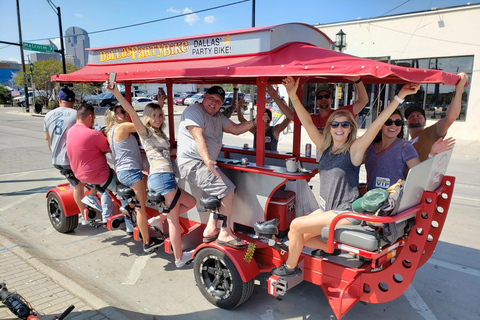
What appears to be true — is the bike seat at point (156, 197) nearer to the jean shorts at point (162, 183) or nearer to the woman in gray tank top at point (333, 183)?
the jean shorts at point (162, 183)

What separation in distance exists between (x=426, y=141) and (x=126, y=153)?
3.54 meters

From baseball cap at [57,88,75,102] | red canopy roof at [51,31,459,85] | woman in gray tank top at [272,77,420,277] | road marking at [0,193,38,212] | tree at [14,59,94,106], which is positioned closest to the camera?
red canopy roof at [51,31,459,85]

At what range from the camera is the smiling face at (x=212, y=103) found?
3.80 meters

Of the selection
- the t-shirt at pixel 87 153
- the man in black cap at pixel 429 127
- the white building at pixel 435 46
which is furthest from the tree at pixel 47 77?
the man in black cap at pixel 429 127

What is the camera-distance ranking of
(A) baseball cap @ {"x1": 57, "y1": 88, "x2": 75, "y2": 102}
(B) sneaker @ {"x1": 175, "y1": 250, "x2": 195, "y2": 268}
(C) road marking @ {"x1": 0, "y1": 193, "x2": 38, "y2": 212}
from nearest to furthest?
(B) sneaker @ {"x1": 175, "y1": 250, "x2": 195, "y2": 268} < (A) baseball cap @ {"x1": 57, "y1": 88, "x2": 75, "y2": 102} < (C) road marking @ {"x1": 0, "y1": 193, "x2": 38, "y2": 212}

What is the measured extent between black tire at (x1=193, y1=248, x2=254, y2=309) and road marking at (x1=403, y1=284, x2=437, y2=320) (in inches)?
67.3

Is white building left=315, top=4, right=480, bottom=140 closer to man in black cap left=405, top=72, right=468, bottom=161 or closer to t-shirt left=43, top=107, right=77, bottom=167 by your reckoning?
man in black cap left=405, top=72, right=468, bottom=161

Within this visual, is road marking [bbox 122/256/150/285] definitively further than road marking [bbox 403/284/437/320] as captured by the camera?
Yes

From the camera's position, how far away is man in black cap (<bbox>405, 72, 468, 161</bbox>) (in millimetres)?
3375

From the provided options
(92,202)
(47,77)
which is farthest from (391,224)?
(47,77)

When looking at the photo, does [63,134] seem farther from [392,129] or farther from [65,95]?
[392,129]

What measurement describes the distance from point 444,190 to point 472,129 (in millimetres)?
14612

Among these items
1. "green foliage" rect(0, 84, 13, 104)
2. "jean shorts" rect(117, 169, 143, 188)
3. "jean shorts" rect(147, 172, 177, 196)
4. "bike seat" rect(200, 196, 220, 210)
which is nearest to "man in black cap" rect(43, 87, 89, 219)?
"jean shorts" rect(117, 169, 143, 188)

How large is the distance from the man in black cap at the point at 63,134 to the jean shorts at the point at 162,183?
74.2 inches
